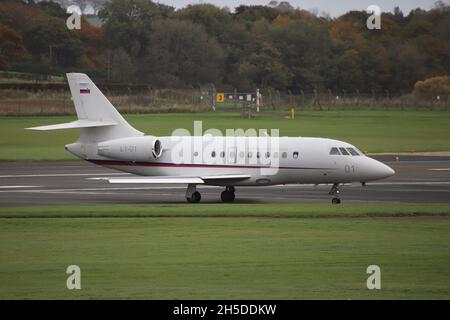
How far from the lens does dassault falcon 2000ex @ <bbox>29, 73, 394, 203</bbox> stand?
38219mm

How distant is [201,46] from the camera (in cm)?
11144

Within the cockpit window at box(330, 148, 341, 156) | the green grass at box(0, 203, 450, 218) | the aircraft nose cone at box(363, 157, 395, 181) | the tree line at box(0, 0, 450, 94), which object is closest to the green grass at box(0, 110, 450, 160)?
the tree line at box(0, 0, 450, 94)

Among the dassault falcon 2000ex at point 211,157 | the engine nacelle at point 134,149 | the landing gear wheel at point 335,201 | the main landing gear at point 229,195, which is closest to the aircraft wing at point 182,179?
the dassault falcon 2000ex at point 211,157

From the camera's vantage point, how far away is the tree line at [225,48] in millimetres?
102312

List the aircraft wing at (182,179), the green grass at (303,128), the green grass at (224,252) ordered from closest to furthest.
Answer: the green grass at (224,252)
the aircraft wing at (182,179)
the green grass at (303,128)

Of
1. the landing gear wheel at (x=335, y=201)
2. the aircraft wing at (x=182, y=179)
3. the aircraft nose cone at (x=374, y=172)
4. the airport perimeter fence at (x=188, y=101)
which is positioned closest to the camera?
the landing gear wheel at (x=335, y=201)

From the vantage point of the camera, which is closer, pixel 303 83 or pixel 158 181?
pixel 158 181

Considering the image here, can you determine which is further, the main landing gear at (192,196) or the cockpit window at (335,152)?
the main landing gear at (192,196)

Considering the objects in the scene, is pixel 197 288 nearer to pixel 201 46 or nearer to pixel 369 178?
pixel 369 178

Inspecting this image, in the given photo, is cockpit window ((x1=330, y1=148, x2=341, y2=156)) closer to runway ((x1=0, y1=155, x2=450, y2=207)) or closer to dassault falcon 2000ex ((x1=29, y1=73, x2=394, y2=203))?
dassault falcon 2000ex ((x1=29, y1=73, x2=394, y2=203))

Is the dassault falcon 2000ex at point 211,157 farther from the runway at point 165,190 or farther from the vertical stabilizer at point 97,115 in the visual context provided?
the runway at point 165,190

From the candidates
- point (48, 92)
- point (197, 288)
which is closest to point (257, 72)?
point (48, 92)

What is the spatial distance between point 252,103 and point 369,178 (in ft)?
202

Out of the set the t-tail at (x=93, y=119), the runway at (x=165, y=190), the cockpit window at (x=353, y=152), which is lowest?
the runway at (x=165, y=190)
